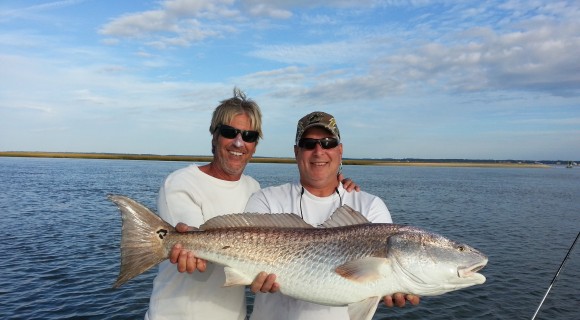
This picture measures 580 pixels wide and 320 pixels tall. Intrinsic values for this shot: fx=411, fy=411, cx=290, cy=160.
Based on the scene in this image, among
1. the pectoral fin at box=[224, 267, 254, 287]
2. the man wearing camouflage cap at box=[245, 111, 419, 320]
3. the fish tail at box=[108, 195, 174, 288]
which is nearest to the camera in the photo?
the pectoral fin at box=[224, 267, 254, 287]

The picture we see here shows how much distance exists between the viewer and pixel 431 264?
4.11 metres

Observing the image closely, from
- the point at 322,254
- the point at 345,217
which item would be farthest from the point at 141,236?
the point at 345,217

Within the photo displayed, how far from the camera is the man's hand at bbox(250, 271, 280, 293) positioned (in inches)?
161

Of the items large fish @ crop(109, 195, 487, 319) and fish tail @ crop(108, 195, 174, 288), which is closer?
large fish @ crop(109, 195, 487, 319)

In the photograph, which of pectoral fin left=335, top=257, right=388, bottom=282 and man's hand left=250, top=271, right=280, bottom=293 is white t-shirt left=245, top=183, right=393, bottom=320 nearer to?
man's hand left=250, top=271, right=280, bottom=293

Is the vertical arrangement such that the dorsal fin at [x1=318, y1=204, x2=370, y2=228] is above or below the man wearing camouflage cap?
below

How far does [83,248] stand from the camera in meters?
16.9

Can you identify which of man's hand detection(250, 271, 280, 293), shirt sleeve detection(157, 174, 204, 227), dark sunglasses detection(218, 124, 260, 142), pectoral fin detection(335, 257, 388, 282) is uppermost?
dark sunglasses detection(218, 124, 260, 142)

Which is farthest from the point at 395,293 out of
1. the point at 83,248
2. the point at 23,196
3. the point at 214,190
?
the point at 23,196

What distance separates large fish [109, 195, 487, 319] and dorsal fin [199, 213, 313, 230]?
0.03 feet

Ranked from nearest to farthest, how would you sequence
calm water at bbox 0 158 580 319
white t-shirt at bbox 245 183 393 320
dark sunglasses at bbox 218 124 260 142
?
white t-shirt at bbox 245 183 393 320 → dark sunglasses at bbox 218 124 260 142 → calm water at bbox 0 158 580 319

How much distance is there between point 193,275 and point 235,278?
65cm

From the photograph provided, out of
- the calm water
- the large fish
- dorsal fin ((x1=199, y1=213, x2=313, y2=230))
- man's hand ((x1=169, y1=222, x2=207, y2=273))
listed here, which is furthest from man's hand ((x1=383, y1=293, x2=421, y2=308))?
the calm water

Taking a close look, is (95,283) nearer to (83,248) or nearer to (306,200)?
(83,248)
